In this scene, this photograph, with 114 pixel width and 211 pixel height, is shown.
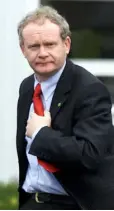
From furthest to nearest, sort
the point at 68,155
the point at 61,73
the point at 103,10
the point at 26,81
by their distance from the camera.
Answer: the point at 103,10 → the point at 26,81 → the point at 61,73 → the point at 68,155

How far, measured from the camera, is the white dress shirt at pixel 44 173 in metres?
3.43

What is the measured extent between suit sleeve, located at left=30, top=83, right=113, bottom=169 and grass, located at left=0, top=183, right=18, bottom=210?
1.81m

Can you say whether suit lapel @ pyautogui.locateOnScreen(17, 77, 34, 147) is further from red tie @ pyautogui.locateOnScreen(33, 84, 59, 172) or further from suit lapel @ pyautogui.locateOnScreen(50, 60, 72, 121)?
suit lapel @ pyautogui.locateOnScreen(50, 60, 72, 121)

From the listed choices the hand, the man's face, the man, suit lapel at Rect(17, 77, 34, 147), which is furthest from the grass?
the man's face

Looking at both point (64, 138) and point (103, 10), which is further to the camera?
point (103, 10)

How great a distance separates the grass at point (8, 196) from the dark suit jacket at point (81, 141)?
1737mm

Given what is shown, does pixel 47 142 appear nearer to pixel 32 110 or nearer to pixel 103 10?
pixel 32 110

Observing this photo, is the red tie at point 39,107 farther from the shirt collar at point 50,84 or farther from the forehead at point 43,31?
the forehead at point 43,31

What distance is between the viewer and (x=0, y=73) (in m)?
5.50

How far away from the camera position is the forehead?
335cm

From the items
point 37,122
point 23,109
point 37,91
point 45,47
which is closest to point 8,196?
point 23,109

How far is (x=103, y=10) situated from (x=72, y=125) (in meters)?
2.25

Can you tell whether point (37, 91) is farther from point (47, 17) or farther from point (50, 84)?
point (47, 17)

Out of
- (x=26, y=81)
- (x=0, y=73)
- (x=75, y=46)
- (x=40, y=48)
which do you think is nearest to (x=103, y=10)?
(x=75, y=46)
